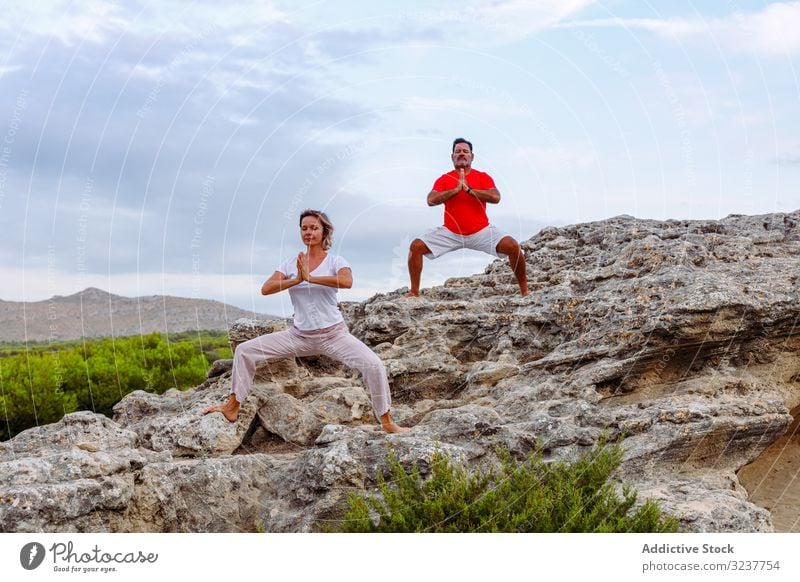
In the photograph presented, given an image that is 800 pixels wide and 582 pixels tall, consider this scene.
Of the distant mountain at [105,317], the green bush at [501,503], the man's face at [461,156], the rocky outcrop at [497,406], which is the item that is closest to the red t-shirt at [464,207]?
the man's face at [461,156]

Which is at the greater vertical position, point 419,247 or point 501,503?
point 419,247

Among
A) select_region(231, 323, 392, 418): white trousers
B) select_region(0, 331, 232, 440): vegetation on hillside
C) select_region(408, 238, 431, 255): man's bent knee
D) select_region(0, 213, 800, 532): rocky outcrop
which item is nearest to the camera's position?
select_region(0, 213, 800, 532): rocky outcrop

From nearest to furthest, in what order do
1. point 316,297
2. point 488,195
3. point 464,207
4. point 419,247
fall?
point 316,297 → point 488,195 → point 464,207 → point 419,247

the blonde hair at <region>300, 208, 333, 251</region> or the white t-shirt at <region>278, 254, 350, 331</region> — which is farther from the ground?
the blonde hair at <region>300, 208, 333, 251</region>

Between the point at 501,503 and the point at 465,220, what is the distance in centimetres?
560

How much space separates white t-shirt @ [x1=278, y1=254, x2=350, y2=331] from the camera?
31.6 ft

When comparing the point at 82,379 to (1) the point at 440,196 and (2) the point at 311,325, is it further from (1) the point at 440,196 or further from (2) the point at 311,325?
(2) the point at 311,325

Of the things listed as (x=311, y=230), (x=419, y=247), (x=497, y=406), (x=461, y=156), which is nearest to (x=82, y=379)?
(x=419, y=247)

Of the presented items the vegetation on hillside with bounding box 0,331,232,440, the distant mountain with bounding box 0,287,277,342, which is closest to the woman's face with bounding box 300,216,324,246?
the vegetation on hillside with bounding box 0,331,232,440

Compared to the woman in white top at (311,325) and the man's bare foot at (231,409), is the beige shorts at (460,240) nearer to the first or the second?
the woman in white top at (311,325)

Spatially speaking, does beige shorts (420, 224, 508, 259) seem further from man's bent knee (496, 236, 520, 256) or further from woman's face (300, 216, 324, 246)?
woman's face (300, 216, 324, 246)

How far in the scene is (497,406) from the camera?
9.84 metres

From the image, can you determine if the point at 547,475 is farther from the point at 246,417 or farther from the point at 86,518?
the point at 86,518

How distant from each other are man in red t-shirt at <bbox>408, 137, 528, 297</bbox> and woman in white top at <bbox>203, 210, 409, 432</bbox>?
2851 millimetres
